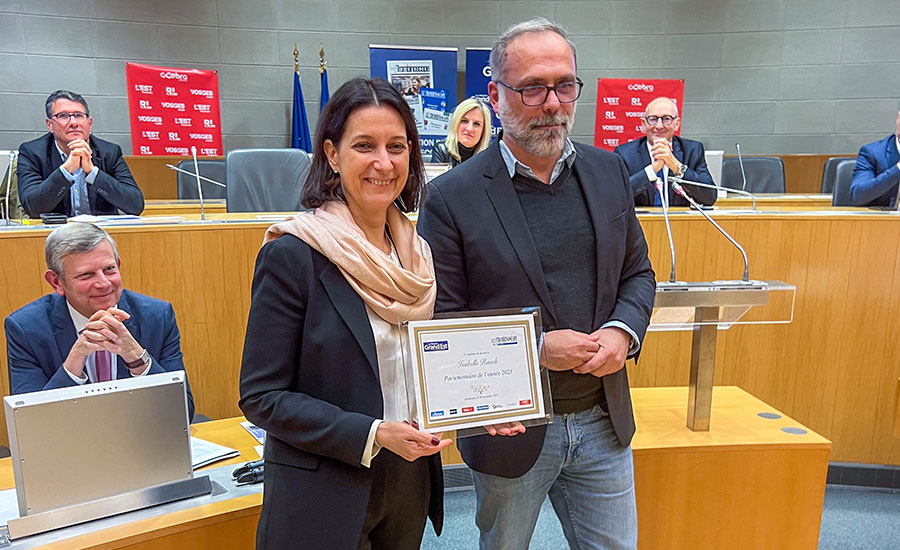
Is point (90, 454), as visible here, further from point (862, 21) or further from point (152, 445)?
point (862, 21)

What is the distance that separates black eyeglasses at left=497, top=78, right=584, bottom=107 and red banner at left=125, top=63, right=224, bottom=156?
227 inches

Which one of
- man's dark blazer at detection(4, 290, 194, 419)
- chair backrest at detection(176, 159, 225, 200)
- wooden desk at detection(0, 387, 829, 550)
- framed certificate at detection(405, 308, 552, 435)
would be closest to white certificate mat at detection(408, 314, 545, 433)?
framed certificate at detection(405, 308, 552, 435)

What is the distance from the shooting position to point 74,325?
1.83 m

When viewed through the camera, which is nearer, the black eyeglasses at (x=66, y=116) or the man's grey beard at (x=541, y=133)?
the man's grey beard at (x=541, y=133)

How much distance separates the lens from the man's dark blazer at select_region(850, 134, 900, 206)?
3307mm

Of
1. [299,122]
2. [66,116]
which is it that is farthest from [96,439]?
[299,122]

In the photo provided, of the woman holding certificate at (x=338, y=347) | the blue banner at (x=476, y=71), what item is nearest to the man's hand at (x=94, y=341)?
the woman holding certificate at (x=338, y=347)

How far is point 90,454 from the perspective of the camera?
4.46ft

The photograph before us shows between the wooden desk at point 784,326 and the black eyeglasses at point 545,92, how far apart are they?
60.5 inches

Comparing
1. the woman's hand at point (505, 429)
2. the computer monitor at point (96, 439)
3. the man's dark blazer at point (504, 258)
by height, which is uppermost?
the man's dark blazer at point (504, 258)

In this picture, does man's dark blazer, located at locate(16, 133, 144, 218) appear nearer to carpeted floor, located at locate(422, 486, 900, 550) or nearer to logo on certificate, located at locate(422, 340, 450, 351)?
carpeted floor, located at locate(422, 486, 900, 550)

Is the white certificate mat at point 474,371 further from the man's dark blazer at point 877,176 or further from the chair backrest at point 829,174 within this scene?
the chair backrest at point 829,174

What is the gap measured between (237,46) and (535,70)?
6.27 m

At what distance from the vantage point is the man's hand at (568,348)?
1272mm
